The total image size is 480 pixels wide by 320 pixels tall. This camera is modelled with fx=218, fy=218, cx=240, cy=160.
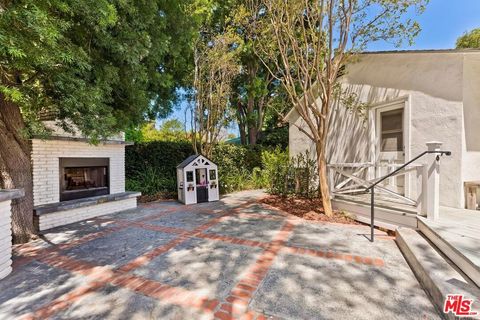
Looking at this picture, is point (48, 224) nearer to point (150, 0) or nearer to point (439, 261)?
point (150, 0)

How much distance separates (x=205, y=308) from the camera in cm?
208

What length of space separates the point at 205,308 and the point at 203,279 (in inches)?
19.6

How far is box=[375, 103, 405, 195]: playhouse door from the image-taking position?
5.09 meters

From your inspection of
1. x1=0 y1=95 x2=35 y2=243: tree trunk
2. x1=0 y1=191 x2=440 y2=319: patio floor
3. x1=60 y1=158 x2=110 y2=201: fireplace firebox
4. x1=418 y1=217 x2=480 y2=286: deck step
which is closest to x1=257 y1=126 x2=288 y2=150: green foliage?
x1=60 y1=158 x2=110 y2=201: fireplace firebox

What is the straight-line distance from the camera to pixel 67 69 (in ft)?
11.2

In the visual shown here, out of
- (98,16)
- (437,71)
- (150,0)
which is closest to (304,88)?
(437,71)

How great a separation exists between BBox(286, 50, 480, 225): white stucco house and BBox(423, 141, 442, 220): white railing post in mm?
146

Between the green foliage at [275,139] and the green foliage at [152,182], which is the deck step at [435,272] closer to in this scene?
the green foliage at [152,182]

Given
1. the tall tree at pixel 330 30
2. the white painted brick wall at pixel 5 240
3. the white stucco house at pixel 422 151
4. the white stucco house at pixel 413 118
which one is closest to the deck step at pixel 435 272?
the white stucco house at pixel 422 151

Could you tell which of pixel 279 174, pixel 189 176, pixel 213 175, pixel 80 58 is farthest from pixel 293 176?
pixel 80 58

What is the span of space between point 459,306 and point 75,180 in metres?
6.92

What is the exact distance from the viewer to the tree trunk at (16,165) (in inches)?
144

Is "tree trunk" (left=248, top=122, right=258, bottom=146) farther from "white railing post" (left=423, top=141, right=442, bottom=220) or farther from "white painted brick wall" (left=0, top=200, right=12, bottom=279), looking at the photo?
"white painted brick wall" (left=0, top=200, right=12, bottom=279)

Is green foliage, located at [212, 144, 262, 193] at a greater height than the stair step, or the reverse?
green foliage, located at [212, 144, 262, 193]
